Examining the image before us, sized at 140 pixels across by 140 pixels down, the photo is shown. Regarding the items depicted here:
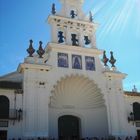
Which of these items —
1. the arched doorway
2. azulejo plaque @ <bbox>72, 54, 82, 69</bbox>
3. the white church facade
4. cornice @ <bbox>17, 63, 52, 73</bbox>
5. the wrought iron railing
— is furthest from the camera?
azulejo plaque @ <bbox>72, 54, 82, 69</bbox>

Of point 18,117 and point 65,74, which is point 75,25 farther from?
point 18,117

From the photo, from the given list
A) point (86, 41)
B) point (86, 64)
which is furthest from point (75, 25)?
point (86, 64)

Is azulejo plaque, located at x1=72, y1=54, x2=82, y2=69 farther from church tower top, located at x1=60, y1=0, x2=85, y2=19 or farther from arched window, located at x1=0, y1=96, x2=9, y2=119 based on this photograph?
arched window, located at x1=0, y1=96, x2=9, y2=119

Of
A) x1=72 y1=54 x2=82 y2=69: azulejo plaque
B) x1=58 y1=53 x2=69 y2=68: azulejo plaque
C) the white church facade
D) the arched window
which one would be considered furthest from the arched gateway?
the arched window

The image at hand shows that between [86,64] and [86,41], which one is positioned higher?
[86,41]

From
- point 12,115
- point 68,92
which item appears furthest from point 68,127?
point 12,115

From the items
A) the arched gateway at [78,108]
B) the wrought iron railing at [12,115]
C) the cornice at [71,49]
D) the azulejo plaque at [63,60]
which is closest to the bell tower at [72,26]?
the cornice at [71,49]

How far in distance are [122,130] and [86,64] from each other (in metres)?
6.92

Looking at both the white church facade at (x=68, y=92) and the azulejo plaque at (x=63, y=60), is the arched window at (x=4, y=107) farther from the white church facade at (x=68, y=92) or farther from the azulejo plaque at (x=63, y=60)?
the azulejo plaque at (x=63, y=60)

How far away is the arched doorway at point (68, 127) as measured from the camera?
23.3 metres

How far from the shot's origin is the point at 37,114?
69.5ft

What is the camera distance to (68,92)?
2431cm

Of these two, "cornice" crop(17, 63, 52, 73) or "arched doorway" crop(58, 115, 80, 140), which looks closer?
"cornice" crop(17, 63, 52, 73)

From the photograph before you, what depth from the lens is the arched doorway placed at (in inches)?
919
